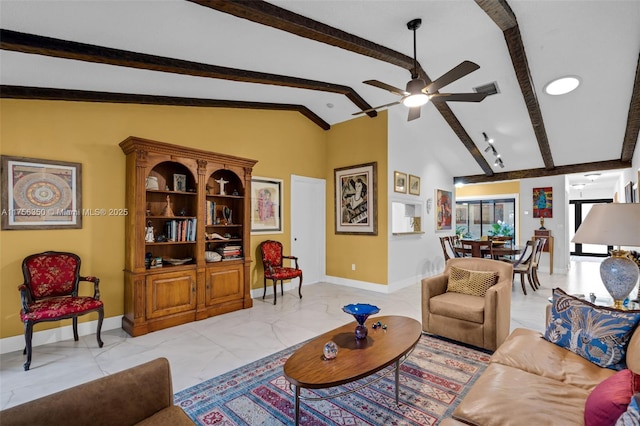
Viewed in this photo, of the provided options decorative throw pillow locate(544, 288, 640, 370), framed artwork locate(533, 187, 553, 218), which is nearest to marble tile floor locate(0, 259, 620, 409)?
decorative throw pillow locate(544, 288, 640, 370)

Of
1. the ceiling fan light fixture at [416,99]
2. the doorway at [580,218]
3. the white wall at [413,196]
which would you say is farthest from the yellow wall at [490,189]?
the ceiling fan light fixture at [416,99]

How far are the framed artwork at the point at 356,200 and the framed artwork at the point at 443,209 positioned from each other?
2.42 meters

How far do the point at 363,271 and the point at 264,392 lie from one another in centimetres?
364

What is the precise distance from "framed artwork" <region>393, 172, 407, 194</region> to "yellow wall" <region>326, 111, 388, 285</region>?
305 millimetres

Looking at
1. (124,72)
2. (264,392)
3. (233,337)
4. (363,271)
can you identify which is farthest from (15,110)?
(363,271)

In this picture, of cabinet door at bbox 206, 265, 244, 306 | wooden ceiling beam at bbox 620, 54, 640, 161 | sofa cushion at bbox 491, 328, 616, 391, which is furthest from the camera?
wooden ceiling beam at bbox 620, 54, 640, 161

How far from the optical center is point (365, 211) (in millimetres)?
5707

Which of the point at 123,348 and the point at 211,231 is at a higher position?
the point at 211,231

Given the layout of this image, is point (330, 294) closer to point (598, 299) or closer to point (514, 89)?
point (598, 299)

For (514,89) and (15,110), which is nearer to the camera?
(15,110)

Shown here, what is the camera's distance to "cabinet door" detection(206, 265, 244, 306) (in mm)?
4019

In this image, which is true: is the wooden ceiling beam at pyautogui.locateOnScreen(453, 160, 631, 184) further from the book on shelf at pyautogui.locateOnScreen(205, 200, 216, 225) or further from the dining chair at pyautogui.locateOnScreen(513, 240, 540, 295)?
the book on shelf at pyautogui.locateOnScreen(205, 200, 216, 225)

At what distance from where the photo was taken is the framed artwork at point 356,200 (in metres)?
5.59

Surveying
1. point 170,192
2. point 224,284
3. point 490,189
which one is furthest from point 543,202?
point 170,192
